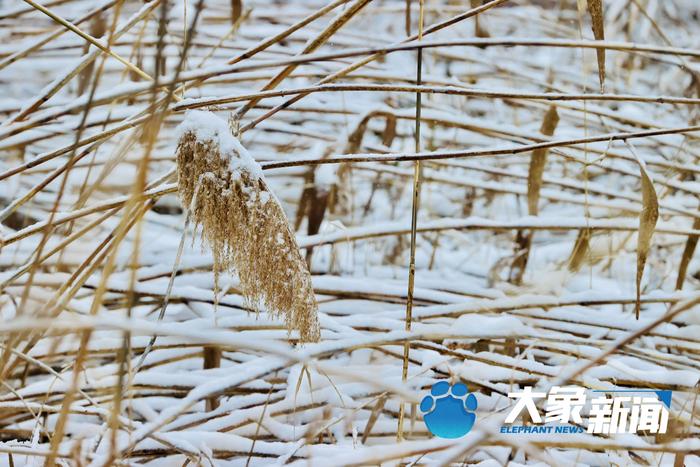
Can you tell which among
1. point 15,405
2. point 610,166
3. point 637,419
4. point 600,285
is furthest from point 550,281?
point 15,405

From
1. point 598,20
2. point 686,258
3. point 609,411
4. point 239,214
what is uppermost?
point 598,20

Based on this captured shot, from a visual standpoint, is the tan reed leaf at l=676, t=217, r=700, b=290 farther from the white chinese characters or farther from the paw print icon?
the paw print icon

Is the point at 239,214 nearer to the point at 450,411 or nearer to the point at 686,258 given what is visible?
the point at 450,411

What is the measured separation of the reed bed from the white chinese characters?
33mm

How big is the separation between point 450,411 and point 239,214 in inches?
20.7

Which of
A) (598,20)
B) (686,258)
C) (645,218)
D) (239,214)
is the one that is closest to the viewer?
(239,214)

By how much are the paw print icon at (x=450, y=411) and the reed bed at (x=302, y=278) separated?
33mm

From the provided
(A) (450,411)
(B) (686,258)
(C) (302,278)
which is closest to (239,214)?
(C) (302,278)

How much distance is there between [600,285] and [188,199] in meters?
1.54

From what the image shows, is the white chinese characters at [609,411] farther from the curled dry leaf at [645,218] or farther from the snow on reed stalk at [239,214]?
the snow on reed stalk at [239,214]

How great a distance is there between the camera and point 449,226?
4.72 ft

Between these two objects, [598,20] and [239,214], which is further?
[598,20]

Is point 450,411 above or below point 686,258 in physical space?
below

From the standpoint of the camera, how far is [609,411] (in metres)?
1.13
